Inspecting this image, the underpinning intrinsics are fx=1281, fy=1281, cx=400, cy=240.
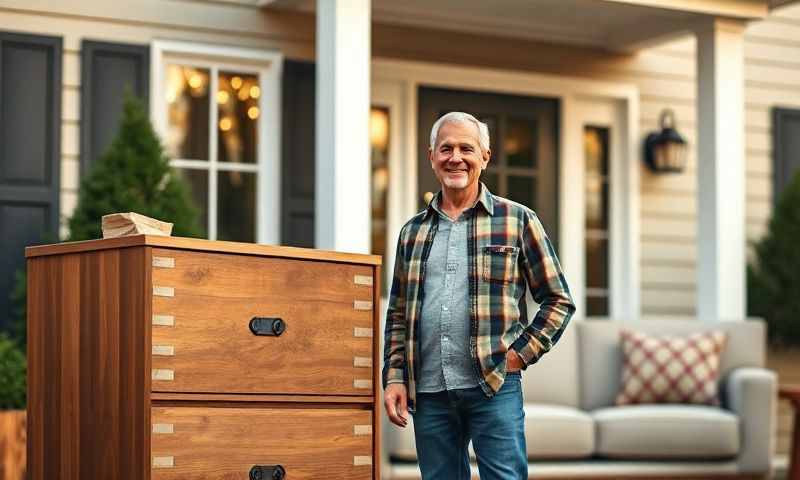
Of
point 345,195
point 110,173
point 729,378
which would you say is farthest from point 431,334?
point 729,378

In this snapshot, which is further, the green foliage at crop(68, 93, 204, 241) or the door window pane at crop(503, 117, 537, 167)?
the door window pane at crop(503, 117, 537, 167)

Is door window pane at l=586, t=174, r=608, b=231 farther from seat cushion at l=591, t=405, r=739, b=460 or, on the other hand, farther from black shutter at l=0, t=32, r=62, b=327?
black shutter at l=0, t=32, r=62, b=327

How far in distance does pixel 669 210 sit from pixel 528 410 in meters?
2.26

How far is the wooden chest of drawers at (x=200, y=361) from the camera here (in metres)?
3.25

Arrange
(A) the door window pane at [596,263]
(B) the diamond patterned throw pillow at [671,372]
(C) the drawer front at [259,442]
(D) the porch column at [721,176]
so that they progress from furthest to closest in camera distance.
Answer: (A) the door window pane at [596,263], (D) the porch column at [721,176], (B) the diamond patterned throw pillow at [671,372], (C) the drawer front at [259,442]

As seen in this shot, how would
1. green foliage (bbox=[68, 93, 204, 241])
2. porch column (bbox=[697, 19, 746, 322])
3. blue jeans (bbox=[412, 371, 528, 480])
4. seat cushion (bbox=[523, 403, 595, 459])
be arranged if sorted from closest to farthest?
blue jeans (bbox=[412, 371, 528, 480]) → green foliage (bbox=[68, 93, 204, 241]) → seat cushion (bbox=[523, 403, 595, 459]) → porch column (bbox=[697, 19, 746, 322])

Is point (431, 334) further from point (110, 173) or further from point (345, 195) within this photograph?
point (110, 173)

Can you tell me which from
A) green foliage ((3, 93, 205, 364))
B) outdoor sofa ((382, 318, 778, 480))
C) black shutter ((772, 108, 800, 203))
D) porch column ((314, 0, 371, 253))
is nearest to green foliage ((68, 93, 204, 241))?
green foliage ((3, 93, 205, 364))

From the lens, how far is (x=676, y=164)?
25.5 ft

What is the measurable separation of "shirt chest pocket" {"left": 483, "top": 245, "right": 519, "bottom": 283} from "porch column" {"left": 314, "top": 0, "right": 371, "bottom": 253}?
97.1 inches

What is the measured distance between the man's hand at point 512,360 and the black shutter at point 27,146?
3417 mm

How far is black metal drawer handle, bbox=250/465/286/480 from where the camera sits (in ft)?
11.4

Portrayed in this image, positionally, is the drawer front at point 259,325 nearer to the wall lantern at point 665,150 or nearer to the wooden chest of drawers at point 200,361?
the wooden chest of drawers at point 200,361

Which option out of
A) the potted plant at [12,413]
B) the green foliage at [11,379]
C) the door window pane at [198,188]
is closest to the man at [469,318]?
the potted plant at [12,413]
